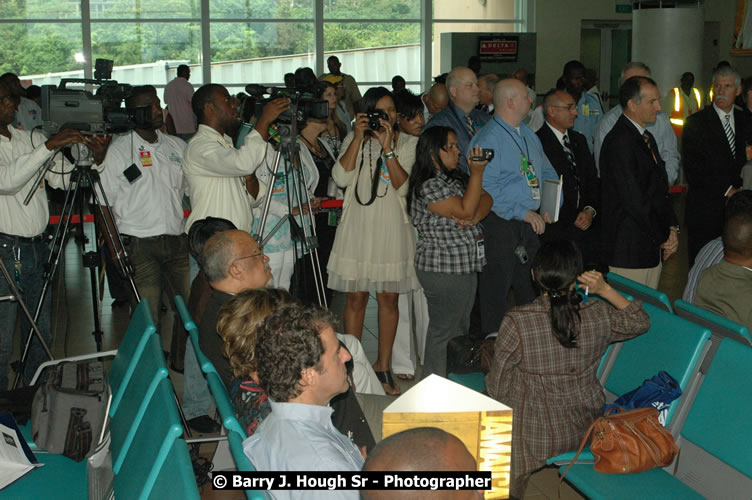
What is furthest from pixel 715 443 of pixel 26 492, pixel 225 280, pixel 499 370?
pixel 26 492

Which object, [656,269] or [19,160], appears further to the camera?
[656,269]

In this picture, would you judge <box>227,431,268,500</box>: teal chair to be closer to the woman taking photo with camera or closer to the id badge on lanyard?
the woman taking photo with camera

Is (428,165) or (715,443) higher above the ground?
(428,165)

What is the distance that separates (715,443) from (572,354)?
1.82ft

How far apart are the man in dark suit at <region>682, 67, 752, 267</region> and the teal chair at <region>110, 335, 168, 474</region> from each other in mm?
4179

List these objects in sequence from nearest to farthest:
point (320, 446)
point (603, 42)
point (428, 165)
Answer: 1. point (320, 446)
2. point (428, 165)
3. point (603, 42)

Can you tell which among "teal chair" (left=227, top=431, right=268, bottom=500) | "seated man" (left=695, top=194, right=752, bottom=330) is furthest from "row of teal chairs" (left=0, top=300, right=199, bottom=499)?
"seated man" (left=695, top=194, right=752, bottom=330)

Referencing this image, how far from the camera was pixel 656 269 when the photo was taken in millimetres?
4645

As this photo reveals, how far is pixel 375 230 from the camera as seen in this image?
456 centimetres

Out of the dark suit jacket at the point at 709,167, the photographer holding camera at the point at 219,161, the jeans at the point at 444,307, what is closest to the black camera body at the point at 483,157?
the jeans at the point at 444,307

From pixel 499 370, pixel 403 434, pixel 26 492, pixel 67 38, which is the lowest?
pixel 26 492

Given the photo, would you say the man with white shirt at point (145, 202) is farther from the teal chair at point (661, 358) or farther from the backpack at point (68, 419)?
the teal chair at point (661, 358)

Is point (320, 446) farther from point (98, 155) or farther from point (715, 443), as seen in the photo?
point (98, 155)

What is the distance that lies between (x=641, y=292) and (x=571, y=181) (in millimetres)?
1669
